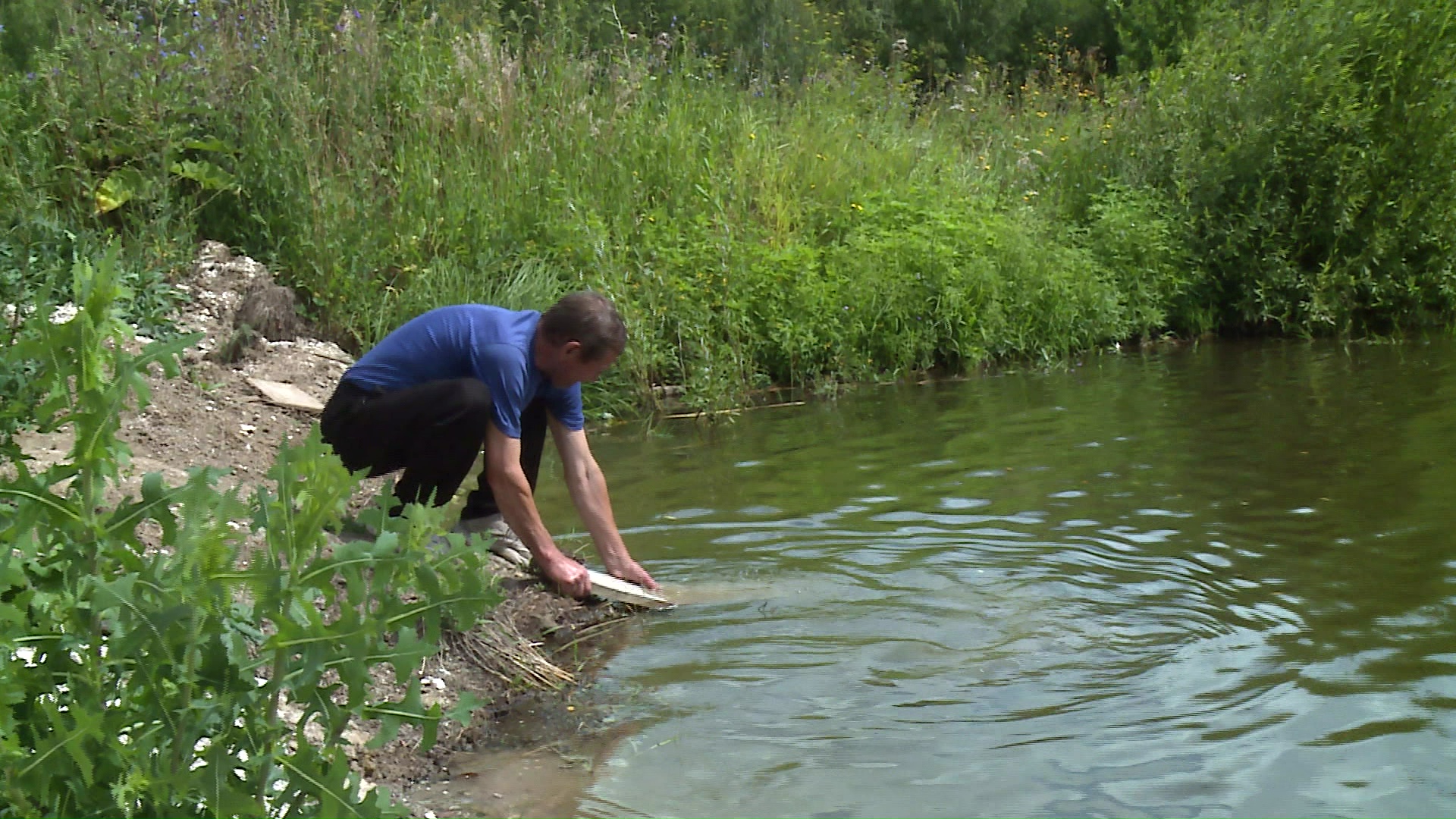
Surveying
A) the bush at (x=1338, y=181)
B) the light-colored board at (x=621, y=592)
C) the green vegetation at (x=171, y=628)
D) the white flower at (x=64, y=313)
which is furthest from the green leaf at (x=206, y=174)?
the bush at (x=1338, y=181)

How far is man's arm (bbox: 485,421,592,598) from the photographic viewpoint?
16.4ft

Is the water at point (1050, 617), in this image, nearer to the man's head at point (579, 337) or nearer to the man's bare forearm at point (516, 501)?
the man's bare forearm at point (516, 501)

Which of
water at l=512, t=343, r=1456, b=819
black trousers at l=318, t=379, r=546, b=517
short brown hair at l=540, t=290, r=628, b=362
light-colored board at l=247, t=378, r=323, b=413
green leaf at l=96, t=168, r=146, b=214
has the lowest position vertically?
water at l=512, t=343, r=1456, b=819

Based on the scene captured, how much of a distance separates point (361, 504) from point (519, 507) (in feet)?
5.73

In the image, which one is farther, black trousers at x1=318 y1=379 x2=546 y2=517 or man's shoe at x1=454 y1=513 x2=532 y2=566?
man's shoe at x1=454 y1=513 x2=532 y2=566

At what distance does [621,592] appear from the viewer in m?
5.34

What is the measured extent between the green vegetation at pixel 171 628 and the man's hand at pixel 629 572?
281 cm

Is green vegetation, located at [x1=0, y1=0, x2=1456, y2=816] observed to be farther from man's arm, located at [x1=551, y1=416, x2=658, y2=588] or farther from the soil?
man's arm, located at [x1=551, y1=416, x2=658, y2=588]

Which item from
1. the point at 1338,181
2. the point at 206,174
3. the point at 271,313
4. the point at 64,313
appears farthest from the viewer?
the point at 1338,181

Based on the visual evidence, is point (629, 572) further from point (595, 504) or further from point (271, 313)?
point (271, 313)

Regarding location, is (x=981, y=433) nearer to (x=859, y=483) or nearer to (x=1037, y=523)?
(x=859, y=483)

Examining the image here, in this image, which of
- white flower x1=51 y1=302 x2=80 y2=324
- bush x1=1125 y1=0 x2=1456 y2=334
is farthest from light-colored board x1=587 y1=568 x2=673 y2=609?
bush x1=1125 y1=0 x2=1456 y2=334

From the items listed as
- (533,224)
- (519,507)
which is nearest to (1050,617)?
(519,507)

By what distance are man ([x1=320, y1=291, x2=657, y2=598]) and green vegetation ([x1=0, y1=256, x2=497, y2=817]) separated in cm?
242
